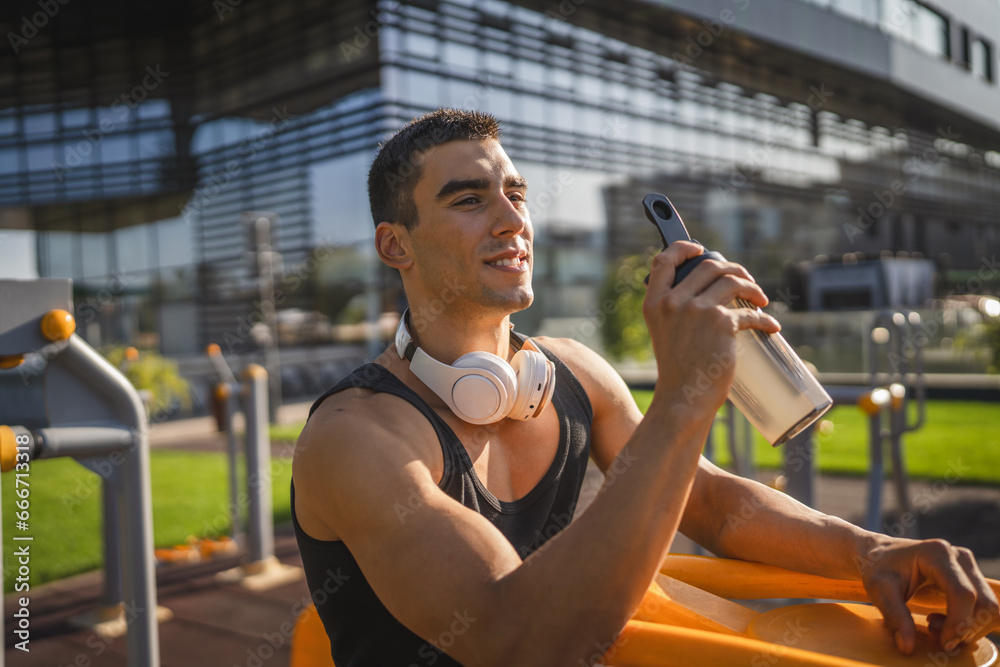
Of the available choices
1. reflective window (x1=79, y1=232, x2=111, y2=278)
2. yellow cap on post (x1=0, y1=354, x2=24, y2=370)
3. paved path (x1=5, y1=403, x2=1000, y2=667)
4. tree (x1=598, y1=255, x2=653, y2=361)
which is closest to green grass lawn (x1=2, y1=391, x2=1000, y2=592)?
paved path (x1=5, y1=403, x2=1000, y2=667)

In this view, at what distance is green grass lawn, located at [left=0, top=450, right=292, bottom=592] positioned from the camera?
4910mm

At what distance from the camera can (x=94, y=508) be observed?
6680mm

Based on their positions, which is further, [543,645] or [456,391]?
[456,391]

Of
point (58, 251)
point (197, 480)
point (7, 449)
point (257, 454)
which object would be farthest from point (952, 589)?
point (58, 251)

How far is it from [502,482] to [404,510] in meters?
0.36

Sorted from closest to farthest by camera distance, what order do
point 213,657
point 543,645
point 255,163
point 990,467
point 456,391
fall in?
point 543,645
point 456,391
point 213,657
point 990,467
point 255,163

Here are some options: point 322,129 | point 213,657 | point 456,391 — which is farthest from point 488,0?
point 456,391

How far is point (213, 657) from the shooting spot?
10.5ft

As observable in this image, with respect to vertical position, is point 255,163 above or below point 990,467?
above

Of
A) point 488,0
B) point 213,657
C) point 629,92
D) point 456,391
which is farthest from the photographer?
point 629,92

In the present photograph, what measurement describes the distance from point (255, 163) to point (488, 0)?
5.81 metres

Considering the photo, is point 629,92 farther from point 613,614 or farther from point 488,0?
point 613,614

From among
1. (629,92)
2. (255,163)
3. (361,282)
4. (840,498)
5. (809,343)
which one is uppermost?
(629,92)

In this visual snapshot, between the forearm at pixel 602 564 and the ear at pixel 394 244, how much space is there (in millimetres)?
750
